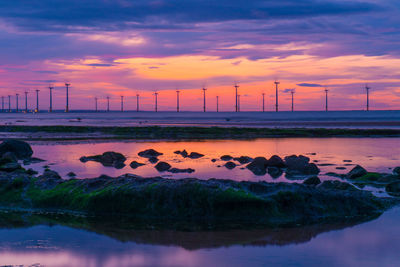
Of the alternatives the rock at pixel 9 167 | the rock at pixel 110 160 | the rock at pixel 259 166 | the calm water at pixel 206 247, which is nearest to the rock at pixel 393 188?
the calm water at pixel 206 247

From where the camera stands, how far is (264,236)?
9570 mm

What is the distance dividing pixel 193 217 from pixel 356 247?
364 centimetres

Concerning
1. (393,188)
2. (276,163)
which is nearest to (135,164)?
(276,163)

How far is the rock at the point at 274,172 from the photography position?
56.6 feet

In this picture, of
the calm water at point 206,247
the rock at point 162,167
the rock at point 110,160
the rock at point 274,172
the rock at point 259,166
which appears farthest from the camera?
the rock at point 110,160

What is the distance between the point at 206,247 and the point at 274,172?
9.21 meters

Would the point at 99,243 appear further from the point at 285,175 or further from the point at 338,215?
the point at 285,175

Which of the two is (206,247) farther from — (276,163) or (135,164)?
(135,164)

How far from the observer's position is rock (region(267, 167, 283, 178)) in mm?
17266

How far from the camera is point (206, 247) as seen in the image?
888 centimetres

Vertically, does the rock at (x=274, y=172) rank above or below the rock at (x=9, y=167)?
below

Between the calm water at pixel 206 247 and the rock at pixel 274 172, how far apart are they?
6841mm

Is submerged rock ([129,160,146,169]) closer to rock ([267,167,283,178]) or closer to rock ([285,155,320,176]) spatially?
rock ([267,167,283,178])

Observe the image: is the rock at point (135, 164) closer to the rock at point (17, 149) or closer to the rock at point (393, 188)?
the rock at point (17, 149)
